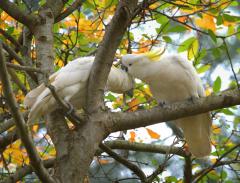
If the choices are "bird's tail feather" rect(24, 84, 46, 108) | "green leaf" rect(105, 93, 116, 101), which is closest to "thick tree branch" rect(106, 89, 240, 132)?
"bird's tail feather" rect(24, 84, 46, 108)

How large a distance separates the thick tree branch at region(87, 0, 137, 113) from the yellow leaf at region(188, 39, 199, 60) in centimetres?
98

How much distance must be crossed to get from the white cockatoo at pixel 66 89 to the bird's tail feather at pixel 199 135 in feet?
2.32

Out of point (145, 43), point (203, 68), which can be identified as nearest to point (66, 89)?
point (203, 68)

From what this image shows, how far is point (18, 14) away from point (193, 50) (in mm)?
1216

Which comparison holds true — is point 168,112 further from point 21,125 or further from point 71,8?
point 71,8

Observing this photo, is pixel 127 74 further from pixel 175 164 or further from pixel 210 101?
pixel 175 164

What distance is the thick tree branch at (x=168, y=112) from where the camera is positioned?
2055 millimetres

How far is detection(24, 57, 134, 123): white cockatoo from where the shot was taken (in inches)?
93.1

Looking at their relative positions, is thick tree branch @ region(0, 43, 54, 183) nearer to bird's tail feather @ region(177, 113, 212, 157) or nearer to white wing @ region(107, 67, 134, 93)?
white wing @ region(107, 67, 134, 93)

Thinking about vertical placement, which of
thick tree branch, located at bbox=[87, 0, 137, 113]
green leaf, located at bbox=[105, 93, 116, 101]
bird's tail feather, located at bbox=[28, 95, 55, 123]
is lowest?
green leaf, located at bbox=[105, 93, 116, 101]

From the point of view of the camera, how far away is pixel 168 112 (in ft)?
7.13

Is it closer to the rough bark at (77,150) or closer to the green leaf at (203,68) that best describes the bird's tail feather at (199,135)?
the green leaf at (203,68)

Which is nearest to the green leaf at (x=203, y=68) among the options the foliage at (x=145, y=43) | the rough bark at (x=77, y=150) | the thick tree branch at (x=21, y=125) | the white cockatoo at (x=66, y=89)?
the foliage at (x=145, y=43)

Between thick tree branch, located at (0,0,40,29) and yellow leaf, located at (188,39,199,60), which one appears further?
yellow leaf, located at (188,39,199,60)
